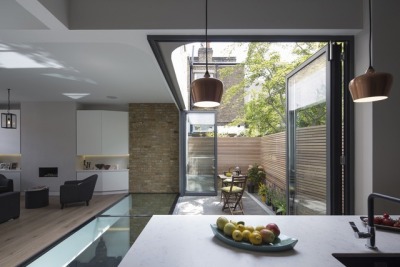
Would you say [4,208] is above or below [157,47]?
below

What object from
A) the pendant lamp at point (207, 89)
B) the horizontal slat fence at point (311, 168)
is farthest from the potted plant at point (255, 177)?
the pendant lamp at point (207, 89)

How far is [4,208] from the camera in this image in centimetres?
507

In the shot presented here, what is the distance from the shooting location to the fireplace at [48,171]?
26.4 ft

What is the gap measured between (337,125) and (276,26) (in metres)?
1.05

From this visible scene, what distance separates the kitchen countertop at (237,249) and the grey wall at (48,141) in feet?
23.0

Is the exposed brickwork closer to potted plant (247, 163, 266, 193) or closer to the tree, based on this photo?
potted plant (247, 163, 266, 193)

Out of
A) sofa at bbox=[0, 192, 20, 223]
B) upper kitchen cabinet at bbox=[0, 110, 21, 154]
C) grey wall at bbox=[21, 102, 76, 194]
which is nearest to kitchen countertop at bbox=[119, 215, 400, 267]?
sofa at bbox=[0, 192, 20, 223]

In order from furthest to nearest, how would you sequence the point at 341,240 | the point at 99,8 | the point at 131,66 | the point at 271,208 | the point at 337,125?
1. the point at 271,208
2. the point at 131,66
3. the point at 337,125
4. the point at 99,8
5. the point at 341,240

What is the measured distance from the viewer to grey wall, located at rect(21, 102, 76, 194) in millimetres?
8031

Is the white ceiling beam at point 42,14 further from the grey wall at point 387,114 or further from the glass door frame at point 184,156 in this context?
the glass door frame at point 184,156

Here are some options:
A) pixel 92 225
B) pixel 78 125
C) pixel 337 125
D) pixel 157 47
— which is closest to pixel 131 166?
pixel 78 125

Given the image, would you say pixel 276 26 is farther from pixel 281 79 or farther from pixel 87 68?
pixel 281 79

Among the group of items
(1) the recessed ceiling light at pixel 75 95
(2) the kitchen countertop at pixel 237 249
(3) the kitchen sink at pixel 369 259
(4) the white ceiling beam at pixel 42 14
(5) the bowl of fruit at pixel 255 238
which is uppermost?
(1) the recessed ceiling light at pixel 75 95

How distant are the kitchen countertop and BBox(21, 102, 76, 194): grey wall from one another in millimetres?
7021
